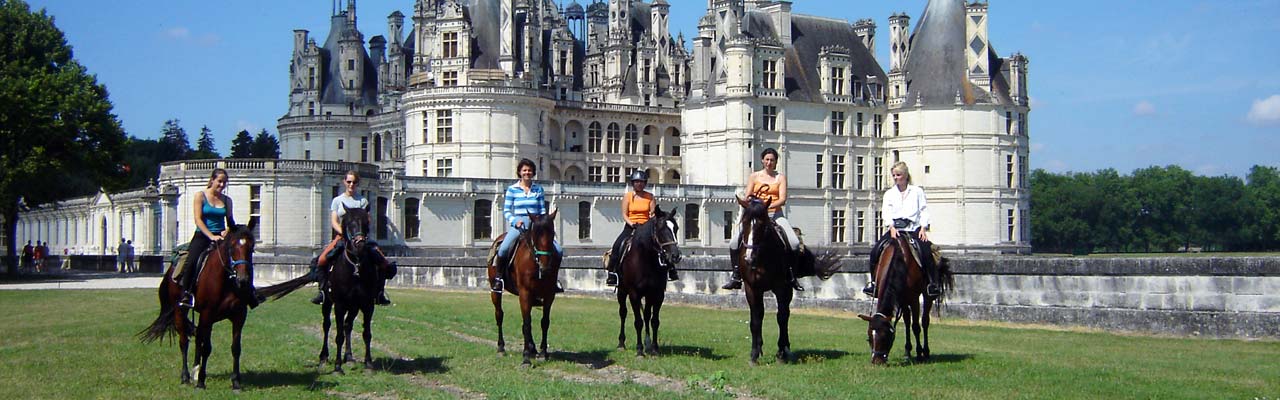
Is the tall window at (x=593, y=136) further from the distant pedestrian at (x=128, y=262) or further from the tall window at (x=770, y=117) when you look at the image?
the distant pedestrian at (x=128, y=262)

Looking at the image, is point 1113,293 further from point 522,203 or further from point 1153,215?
point 1153,215

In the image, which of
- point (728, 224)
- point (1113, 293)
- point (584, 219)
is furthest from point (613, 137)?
point (1113, 293)

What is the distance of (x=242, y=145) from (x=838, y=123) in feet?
203

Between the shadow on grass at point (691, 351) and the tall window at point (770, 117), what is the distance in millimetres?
52520

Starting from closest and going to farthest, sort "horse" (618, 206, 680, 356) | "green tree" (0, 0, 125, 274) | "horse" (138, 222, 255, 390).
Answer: "horse" (138, 222, 255, 390) < "horse" (618, 206, 680, 356) < "green tree" (0, 0, 125, 274)

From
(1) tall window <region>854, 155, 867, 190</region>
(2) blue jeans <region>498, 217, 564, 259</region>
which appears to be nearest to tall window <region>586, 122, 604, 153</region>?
(1) tall window <region>854, 155, 867, 190</region>

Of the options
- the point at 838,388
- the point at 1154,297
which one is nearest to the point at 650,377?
the point at 838,388

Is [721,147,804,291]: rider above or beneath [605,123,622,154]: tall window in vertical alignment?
beneath

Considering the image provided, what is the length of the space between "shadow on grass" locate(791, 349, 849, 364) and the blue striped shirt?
3.24 meters

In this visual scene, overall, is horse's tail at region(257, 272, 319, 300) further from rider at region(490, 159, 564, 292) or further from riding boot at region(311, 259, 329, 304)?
rider at region(490, 159, 564, 292)

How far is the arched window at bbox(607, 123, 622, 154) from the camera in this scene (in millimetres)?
79875

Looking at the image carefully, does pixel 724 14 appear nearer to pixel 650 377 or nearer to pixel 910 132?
pixel 910 132

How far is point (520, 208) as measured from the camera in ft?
49.2

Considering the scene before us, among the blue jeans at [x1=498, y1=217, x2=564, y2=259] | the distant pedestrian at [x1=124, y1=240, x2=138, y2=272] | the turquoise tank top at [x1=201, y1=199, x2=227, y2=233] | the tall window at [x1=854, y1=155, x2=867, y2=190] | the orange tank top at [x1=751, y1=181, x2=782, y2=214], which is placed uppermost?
the tall window at [x1=854, y1=155, x2=867, y2=190]
